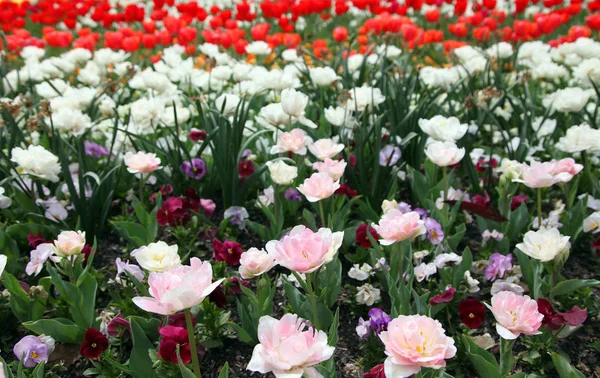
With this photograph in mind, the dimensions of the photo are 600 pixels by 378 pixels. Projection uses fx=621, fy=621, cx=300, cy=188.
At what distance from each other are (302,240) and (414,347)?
1.12ft

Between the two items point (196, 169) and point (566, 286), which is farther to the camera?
point (196, 169)

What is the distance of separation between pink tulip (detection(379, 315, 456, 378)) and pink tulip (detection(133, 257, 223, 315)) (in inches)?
14.6

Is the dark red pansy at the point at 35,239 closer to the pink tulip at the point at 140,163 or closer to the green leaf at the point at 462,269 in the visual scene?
the pink tulip at the point at 140,163

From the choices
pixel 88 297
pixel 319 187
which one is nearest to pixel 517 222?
pixel 319 187

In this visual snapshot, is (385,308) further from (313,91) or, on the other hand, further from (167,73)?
(167,73)

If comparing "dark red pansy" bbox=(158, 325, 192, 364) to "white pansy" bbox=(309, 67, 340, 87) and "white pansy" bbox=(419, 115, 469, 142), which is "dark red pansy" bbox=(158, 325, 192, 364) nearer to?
"white pansy" bbox=(419, 115, 469, 142)

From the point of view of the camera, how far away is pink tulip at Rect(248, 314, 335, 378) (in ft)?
3.78

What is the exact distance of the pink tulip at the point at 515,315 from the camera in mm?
1321

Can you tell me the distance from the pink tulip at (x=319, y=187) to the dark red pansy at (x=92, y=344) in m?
0.70

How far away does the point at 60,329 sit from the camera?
5.83 ft

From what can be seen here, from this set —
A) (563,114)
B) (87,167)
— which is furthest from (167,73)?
(563,114)

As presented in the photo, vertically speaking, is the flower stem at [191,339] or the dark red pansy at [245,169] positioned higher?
the flower stem at [191,339]

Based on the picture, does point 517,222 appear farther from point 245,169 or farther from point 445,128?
point 245,169

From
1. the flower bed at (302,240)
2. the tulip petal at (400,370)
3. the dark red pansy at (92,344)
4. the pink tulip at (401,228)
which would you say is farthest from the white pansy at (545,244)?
the dark red pansy at (92,344)
